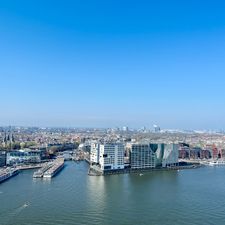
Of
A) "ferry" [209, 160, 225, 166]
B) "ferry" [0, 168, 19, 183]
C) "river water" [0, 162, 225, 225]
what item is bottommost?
"river water" [0, 162, 225, 225]

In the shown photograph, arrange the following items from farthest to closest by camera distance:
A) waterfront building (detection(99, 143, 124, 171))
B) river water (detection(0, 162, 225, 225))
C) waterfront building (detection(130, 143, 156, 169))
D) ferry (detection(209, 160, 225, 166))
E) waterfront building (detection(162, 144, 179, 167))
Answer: ferry (detection(209, 160, 225, 166)) < waterfront building (detection(162, 144, 179, 167)) < waterfront building (detection(130, 143, 156, 169)) < waterfront building (detection(99, 143, 124, 171)) < river water (detection(0, 162, 225, 225))

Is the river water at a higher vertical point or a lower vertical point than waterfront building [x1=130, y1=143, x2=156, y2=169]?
lower

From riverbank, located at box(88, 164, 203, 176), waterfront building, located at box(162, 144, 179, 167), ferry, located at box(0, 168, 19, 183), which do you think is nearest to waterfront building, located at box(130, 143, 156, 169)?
riverbank, located at box(88, 164, 203, 176)

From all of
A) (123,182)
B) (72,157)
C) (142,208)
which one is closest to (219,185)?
(123,182)

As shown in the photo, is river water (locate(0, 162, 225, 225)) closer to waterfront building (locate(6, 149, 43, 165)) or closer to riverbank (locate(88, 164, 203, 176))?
riverbank (locate(88, 164, 203, 176))

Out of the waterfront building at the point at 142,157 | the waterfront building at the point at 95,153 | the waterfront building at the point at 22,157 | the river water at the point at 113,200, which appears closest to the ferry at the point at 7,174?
the river water at the point at 113,200

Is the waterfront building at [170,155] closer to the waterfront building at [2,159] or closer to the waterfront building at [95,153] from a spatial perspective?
the waterfront building at [95,153]
